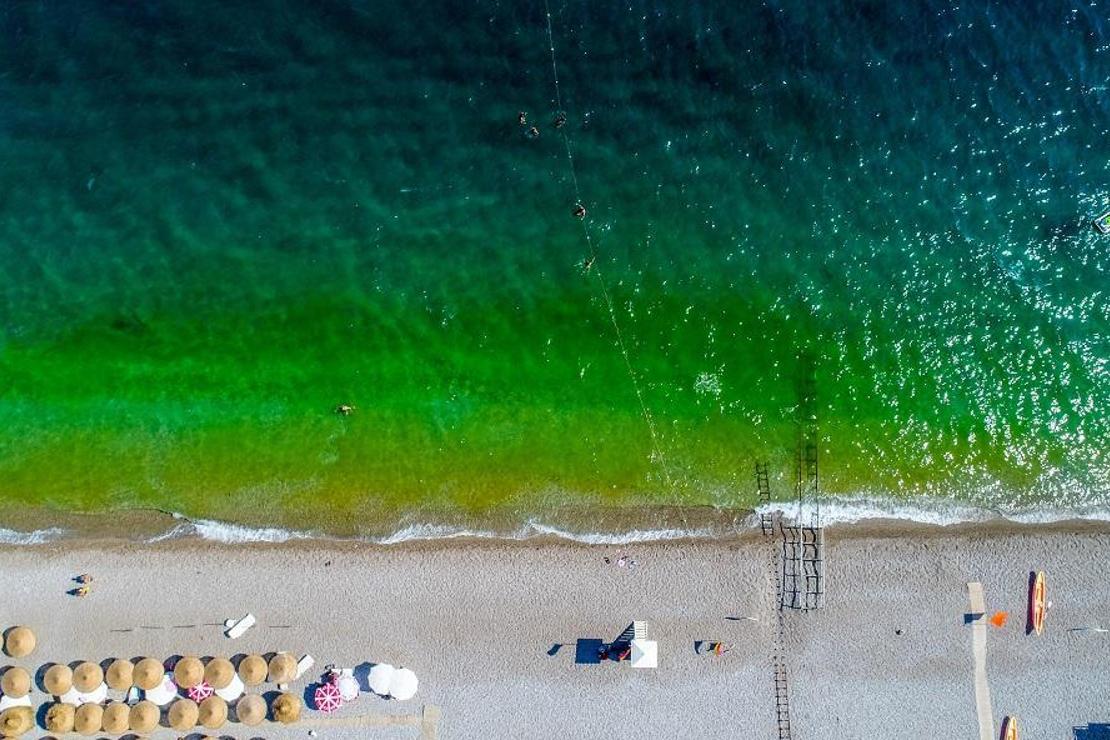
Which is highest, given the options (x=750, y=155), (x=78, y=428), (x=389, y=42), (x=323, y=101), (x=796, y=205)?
(x=389, y=42)

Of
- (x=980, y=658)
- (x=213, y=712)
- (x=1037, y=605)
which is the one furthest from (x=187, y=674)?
(x=1037, y=605)

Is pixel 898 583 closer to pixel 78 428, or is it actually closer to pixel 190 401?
pixel 190 401

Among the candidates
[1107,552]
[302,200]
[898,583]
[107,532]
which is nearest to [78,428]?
[107,532]

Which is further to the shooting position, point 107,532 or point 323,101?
point 323,101

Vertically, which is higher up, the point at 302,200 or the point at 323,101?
the point at 323,101

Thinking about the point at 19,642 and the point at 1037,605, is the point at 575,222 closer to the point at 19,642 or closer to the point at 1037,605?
the point at 1037,605

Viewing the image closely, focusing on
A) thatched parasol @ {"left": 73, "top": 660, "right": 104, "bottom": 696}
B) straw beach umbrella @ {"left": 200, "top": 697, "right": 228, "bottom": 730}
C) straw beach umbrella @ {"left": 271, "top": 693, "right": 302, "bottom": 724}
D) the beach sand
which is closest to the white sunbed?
the beach sand

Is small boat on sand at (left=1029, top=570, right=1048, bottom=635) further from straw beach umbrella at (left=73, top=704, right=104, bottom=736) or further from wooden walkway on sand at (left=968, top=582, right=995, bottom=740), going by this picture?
straw beach umbrella at (left=73, top=704, right=104, bottom=736)
